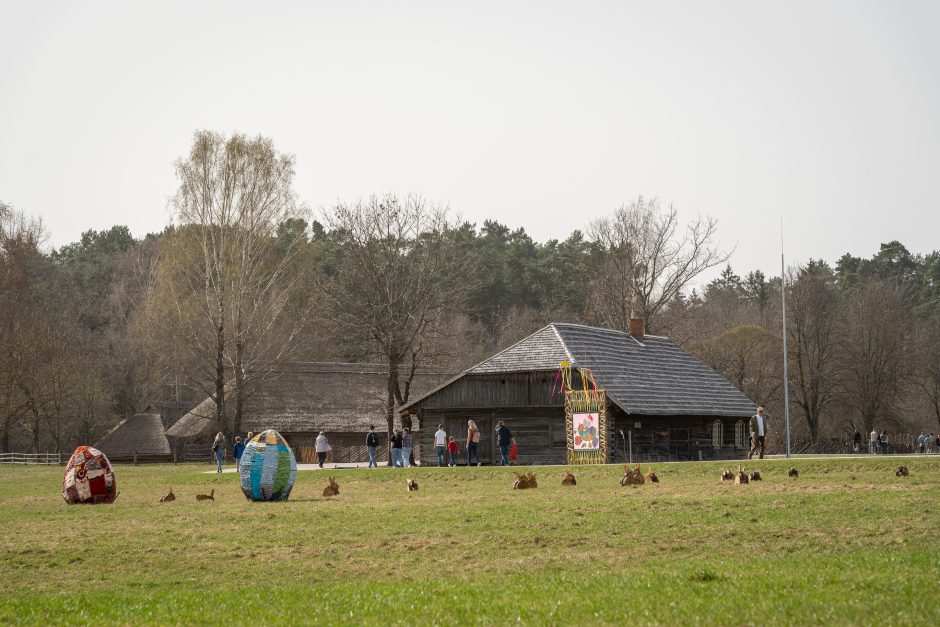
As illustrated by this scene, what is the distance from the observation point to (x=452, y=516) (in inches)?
848

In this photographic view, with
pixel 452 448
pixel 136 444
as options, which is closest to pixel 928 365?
pixel 452 448

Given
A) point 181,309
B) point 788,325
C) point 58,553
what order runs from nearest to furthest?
point 58,553
point 181,309
point 788,325

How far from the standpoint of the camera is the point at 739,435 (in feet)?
175

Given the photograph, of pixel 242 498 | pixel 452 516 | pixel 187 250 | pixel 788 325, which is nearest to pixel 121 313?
pixel 187 250

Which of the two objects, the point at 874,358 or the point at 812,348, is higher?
the point at 812,348

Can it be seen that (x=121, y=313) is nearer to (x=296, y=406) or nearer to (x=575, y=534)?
(x=296, y=406)

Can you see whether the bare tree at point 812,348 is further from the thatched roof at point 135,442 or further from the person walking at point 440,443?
the thatched roof at point 135,442

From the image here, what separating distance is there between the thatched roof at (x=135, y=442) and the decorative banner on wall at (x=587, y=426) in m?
37.6

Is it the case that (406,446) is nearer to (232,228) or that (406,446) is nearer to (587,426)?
(587,426)

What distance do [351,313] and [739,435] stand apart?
2037cm

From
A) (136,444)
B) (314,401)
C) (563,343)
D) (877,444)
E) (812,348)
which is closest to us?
(563,343)

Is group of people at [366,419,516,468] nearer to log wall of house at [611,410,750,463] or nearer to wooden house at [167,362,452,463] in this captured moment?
log wall of house at [611,410,750,463]

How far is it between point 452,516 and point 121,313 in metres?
79.4

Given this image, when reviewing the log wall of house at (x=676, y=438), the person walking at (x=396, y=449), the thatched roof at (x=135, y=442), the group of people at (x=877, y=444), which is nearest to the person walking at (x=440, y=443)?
the person walking at (x=396, y=449)
